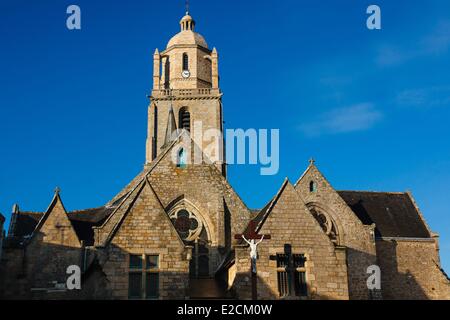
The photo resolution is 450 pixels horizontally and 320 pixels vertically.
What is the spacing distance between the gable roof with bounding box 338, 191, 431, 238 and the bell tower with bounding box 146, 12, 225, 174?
2755cm

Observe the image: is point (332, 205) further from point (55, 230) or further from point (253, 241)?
point (55, 230)

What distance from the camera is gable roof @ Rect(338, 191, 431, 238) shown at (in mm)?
32875

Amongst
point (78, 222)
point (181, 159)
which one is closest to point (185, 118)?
point (181, 159)

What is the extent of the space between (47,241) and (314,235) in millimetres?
11650

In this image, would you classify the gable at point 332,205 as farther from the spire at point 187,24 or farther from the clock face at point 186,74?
the spire at point 187,24

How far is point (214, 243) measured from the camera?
29.4 meters

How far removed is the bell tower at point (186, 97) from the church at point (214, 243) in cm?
2903

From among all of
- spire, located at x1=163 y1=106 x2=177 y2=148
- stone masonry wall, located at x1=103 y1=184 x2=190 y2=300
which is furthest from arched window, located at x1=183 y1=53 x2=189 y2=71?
stone masonry wall, located at x1=103 y1=184 x2=190 y2=300

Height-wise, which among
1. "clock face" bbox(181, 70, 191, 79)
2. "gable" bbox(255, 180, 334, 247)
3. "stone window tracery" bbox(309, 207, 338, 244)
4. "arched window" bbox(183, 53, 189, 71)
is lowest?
"gable" bbox(255, 180, 334, 247)

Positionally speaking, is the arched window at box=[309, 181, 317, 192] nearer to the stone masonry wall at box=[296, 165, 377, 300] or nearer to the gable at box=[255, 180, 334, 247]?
the stone masonry wall at box=[296, 165, 377, 300]

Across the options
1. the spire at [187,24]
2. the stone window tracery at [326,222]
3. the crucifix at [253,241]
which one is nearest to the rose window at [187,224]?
the stone window tracery at [326,222]

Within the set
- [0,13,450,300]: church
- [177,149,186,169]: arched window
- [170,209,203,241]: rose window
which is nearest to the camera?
[0,13,450,300]: church

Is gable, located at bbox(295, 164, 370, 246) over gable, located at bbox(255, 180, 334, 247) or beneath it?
over
